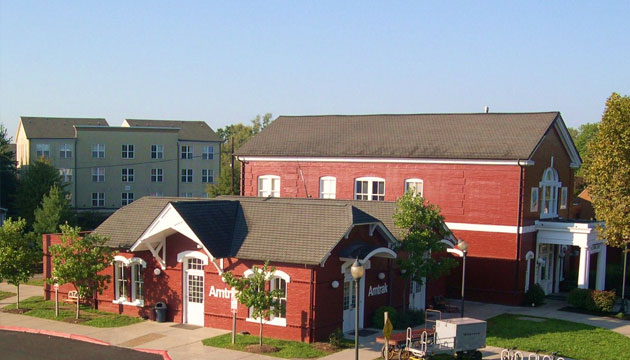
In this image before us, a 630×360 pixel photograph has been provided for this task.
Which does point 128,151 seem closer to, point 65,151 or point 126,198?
point 126,198

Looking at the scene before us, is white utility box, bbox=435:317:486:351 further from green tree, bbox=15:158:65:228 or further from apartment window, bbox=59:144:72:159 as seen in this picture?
apartment window, bbox=59:144:72:159

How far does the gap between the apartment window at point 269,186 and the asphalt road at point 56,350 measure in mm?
17585

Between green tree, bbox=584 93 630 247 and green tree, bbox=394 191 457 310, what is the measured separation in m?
8.72

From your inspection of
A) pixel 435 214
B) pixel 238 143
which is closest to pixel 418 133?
pixel 435 214

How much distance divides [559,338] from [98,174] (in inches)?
2023

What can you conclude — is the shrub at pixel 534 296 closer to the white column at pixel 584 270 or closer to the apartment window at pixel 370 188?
the white column at pixel 584 270

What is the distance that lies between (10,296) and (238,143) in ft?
278

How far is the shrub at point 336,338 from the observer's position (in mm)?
21122

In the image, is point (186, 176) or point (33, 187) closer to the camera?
point (33, 187)

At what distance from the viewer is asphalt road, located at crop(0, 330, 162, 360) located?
64.9 feet

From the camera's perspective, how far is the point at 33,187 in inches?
2044

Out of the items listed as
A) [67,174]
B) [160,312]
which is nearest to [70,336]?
[160,312]

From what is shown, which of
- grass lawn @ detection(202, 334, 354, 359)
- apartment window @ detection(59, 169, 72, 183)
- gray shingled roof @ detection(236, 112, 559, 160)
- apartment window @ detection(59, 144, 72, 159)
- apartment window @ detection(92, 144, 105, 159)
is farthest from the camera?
apartment window @ detection(92, 144, 105, 159)

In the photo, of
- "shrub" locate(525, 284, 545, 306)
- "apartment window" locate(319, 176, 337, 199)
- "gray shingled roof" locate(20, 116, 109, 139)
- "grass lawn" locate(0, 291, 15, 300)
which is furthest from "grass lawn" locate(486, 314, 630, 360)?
"gray shingled roof" locate(20, 116, 109, 139)
